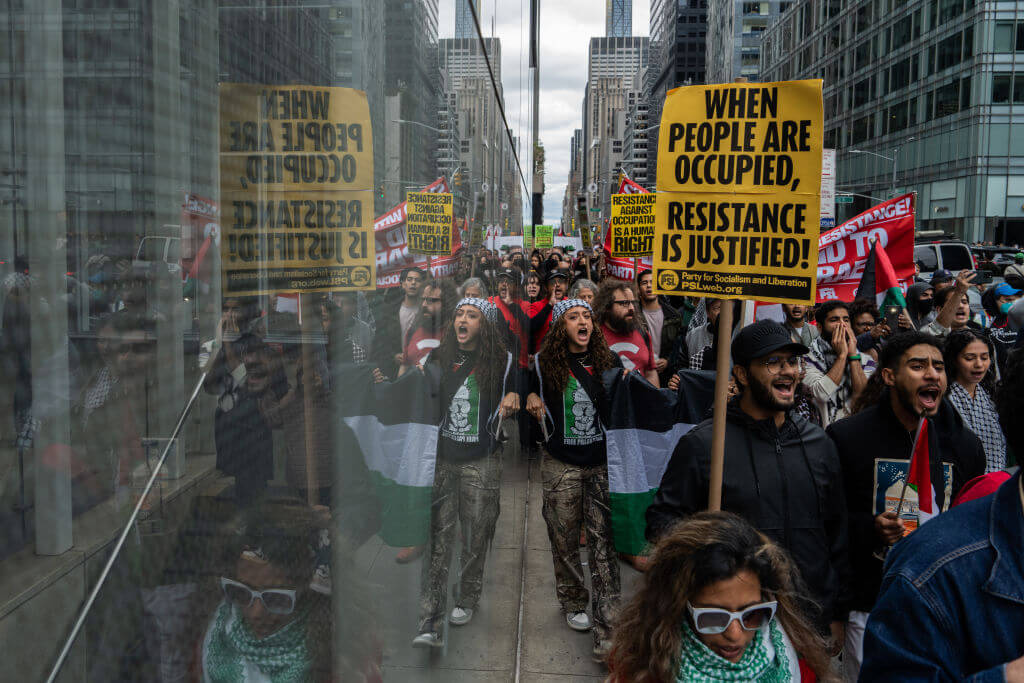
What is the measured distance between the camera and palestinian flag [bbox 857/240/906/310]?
308 inches

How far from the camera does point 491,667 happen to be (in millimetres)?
2986

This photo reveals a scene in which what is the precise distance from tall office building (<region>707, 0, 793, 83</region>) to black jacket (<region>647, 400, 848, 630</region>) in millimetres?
98138

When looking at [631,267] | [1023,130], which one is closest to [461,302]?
[631,267]

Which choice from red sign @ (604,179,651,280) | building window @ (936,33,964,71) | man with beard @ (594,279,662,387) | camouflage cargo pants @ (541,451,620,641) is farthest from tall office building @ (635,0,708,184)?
camouflage cargo pants @ (541,451,620,641)

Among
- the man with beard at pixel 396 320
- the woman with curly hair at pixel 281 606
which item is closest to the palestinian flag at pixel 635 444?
the man with beard at pixel 396 320

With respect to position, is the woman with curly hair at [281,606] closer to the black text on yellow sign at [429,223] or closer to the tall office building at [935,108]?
the black text on yellow sign at [429,223]

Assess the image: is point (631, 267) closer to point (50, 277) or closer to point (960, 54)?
point (50, 277)

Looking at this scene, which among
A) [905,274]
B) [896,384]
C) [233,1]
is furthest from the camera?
[905,274]

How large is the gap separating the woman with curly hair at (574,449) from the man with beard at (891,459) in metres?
1.59

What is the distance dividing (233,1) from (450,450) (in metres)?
1.79

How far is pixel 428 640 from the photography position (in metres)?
1.78

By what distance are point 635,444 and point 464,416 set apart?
2.32 m

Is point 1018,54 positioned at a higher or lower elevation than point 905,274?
higher

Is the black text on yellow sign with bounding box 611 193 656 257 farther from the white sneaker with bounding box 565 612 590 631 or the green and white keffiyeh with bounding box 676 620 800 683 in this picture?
the green and white keffiyeh with bounding box 676 620 800 683
